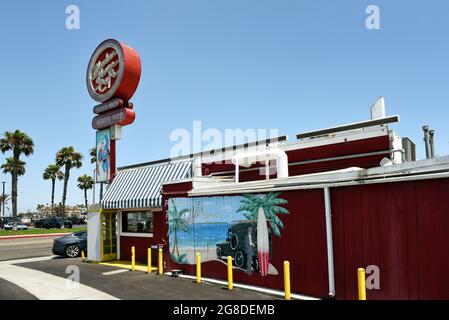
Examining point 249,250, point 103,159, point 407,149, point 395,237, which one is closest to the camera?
point 395,237

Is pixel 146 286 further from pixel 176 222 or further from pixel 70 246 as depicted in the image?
pixel 70 246

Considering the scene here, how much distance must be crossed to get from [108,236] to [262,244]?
420 inches

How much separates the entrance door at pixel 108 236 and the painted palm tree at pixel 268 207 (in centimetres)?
980

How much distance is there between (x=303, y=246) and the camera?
1012 centimetres

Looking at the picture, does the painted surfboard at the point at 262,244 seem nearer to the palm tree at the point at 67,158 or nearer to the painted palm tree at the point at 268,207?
the painted palm tree at the point at 268,207

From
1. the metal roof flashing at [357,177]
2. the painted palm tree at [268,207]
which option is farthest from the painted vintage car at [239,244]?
the metal roof flashing at [357,177]

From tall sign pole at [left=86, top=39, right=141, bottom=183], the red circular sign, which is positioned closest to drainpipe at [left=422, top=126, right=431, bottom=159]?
tall sign pole at [left=86, top=39, right=141, bottom=183]

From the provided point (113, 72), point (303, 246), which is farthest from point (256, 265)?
point (113, 72)

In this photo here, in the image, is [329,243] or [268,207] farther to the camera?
[268,207]

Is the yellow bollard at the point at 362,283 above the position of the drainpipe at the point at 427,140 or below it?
below

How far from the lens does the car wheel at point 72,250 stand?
2062 centimetres

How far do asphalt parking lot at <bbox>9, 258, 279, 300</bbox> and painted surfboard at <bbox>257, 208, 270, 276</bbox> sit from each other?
84 cm

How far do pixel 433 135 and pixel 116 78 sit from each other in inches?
565
